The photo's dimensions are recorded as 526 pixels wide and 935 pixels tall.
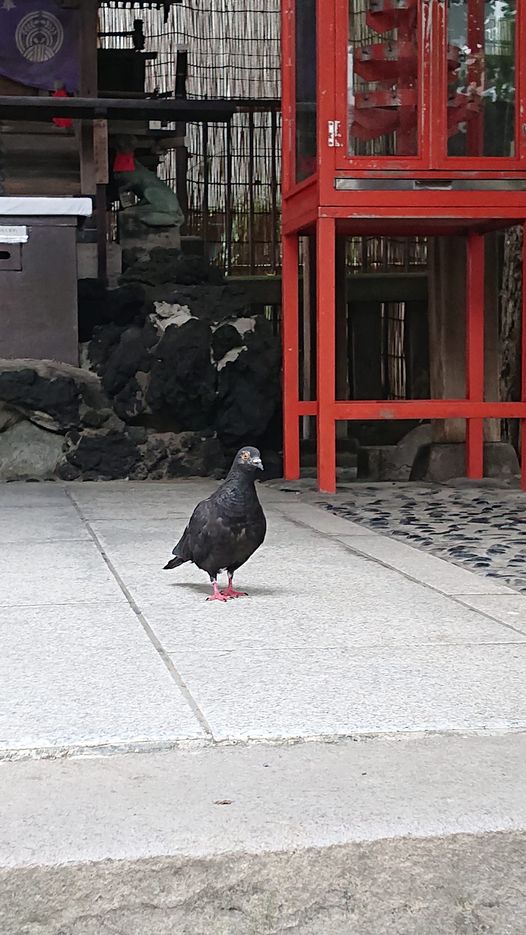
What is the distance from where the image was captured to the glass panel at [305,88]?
7.79 meters

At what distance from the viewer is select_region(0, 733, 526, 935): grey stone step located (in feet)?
6.63

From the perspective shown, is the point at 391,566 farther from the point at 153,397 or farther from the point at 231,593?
the point at 153,397

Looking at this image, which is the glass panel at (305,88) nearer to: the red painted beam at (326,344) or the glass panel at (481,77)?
the red painted beam at (326,344)

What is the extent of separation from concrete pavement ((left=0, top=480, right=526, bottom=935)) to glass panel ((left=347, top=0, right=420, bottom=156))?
354 centimetres

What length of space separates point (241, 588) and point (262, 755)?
197 cm

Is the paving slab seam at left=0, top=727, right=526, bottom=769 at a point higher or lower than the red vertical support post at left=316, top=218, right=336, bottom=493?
lower

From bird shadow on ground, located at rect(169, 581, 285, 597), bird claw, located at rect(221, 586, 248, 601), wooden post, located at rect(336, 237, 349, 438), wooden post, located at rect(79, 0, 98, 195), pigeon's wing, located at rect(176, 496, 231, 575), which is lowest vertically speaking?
bird shadow on ground, located at rect(169, 581, 285, 597)

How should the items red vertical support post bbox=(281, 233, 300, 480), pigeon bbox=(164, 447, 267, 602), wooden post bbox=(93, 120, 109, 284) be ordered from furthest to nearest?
wooden post bbox=(93, 120, 109, 284)
red vertical support post bbox=(281, 233, 300, 480)
pigeon bbox=(164, 447, 267, 602)

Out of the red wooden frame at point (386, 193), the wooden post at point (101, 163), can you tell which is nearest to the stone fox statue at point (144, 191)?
the wooden post at point (101, 163)

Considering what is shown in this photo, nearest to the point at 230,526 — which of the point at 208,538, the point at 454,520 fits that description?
the point at 208,538

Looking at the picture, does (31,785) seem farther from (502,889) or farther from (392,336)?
(392,336)

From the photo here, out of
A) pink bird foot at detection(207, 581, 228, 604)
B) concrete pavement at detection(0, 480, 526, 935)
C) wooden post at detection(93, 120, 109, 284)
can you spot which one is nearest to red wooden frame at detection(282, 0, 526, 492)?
wooden post at detection(93, 120, 109, 284)

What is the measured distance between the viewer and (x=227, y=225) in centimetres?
1159

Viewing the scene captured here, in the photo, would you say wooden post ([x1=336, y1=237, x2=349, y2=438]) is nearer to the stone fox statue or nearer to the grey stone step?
the stone fox statue
